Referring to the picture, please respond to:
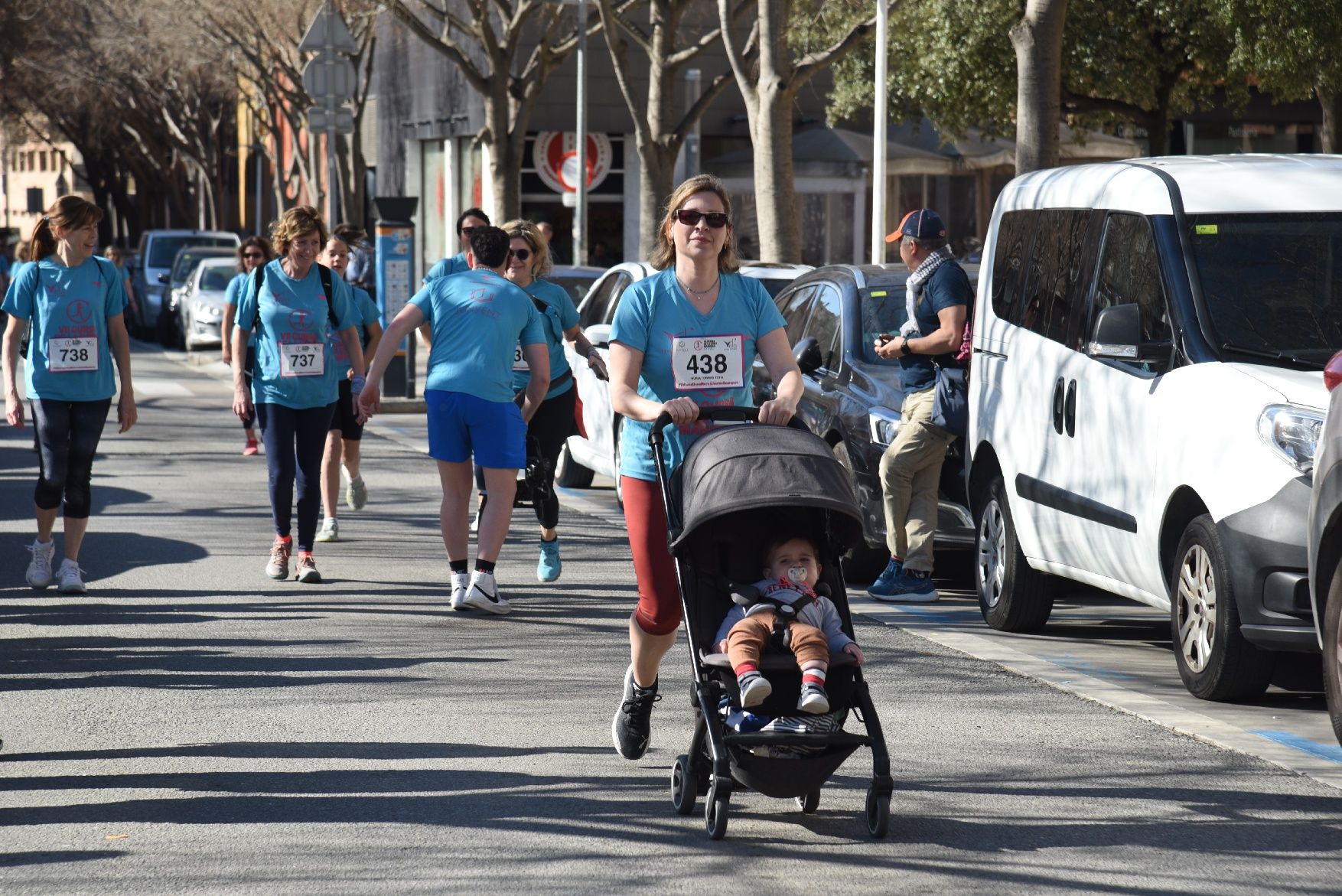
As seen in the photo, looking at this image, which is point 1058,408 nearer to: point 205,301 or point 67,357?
point 67,357

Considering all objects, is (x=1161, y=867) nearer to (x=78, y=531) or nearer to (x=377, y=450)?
(x=78, y=531)

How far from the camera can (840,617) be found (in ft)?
19.1

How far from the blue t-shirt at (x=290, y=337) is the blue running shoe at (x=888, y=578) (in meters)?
3.05

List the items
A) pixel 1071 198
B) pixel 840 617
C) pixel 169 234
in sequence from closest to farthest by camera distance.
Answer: pixel 840 617
pixel 1071 198
pixel 169 234

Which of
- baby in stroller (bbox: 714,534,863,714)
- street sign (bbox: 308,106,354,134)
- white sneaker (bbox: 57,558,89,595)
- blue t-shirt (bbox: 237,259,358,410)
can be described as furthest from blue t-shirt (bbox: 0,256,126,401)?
street sign (bbox: 308,106,354,134)

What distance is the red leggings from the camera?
20.0ft

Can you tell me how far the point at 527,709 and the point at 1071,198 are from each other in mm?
3575

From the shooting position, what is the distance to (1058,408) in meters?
8.59

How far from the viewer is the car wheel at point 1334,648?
6230mm

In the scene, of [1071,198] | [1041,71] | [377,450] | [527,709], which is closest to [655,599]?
[527,709]

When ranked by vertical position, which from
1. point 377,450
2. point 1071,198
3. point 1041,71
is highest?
point 1041,71

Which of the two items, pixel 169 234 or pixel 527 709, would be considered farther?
pixel 169 234

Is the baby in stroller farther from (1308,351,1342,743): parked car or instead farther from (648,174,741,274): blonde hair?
(1308,351,1342,743): parked car

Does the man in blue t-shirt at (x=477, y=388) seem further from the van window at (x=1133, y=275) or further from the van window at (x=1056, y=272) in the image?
the van window at (x=1133, y=275)
